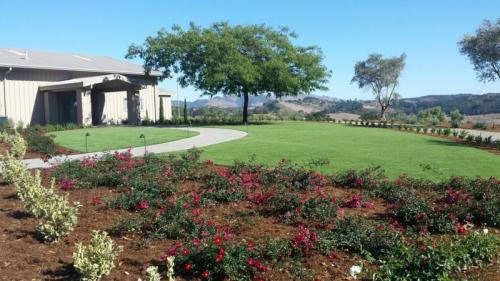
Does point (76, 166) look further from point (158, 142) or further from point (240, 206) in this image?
point (158, 142)

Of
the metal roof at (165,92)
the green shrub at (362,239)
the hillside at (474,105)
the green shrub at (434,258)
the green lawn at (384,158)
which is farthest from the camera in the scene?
the hillside at (474,105)

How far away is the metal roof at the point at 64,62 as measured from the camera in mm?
29406

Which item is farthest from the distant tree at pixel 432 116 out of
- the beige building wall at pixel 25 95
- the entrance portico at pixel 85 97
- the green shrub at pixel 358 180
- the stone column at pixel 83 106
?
the green shrub at pixel 358 180

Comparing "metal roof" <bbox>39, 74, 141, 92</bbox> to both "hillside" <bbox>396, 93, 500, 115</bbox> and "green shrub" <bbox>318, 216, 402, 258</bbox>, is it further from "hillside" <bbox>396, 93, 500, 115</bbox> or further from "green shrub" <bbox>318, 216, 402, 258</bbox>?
"hillside" <bbox>396, 93, 500, 115</bbox>

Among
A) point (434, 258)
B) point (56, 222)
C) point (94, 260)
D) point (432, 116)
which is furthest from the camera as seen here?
point (432, 116)

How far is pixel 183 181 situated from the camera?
8.70m

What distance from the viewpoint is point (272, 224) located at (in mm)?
6219

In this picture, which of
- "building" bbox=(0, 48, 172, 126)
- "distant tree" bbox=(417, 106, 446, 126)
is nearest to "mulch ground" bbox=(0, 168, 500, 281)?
"building" bbox=(0, 48, 172, 126)

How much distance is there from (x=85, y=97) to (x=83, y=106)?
0.60 meters

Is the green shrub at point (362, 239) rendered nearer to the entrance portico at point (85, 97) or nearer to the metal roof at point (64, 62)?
the entrance portico at point (85, 97)

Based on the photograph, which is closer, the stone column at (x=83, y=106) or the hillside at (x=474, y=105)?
the stone column at (x=83, y=106)

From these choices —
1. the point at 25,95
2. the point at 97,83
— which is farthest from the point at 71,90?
the point at 25,95

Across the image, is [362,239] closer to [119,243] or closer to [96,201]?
[119,243]

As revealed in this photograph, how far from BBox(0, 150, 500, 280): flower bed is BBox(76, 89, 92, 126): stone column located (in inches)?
812
